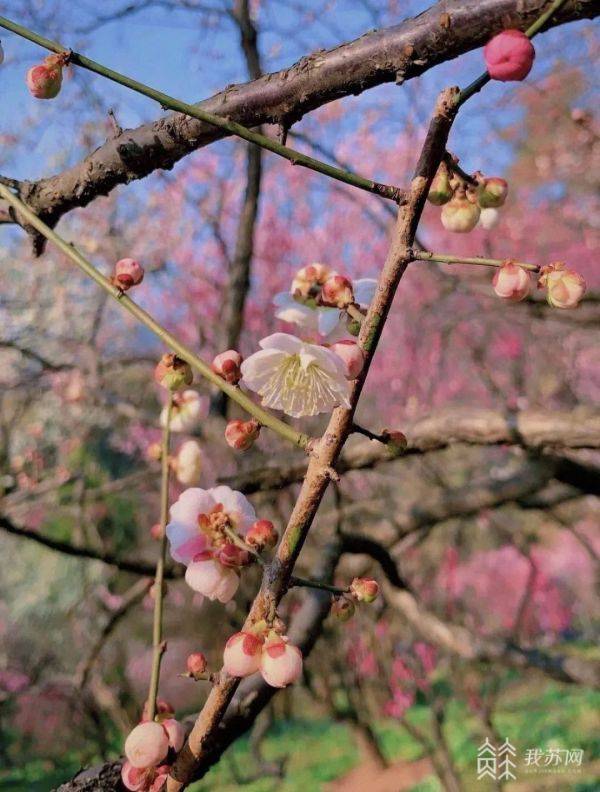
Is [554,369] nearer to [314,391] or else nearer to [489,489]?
[489,489]

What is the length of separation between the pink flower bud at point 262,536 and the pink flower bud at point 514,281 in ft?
0.86

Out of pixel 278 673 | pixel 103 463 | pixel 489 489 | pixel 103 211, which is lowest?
pixel 278 673

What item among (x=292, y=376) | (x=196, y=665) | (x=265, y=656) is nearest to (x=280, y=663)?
(x=265, y=656)

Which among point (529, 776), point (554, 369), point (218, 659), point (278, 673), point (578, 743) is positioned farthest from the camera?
point (554, 369)

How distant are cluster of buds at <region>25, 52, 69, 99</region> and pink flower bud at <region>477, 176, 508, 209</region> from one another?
0.38 m

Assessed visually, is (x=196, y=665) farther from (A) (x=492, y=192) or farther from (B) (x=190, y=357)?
(A) (x=492, y=192)

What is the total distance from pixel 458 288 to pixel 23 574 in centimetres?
449

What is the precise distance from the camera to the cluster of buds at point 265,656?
18.8 inches

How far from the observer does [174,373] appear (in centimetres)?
59

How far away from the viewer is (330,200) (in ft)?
19.3

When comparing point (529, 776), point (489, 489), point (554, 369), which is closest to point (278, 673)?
point (489, 489)
